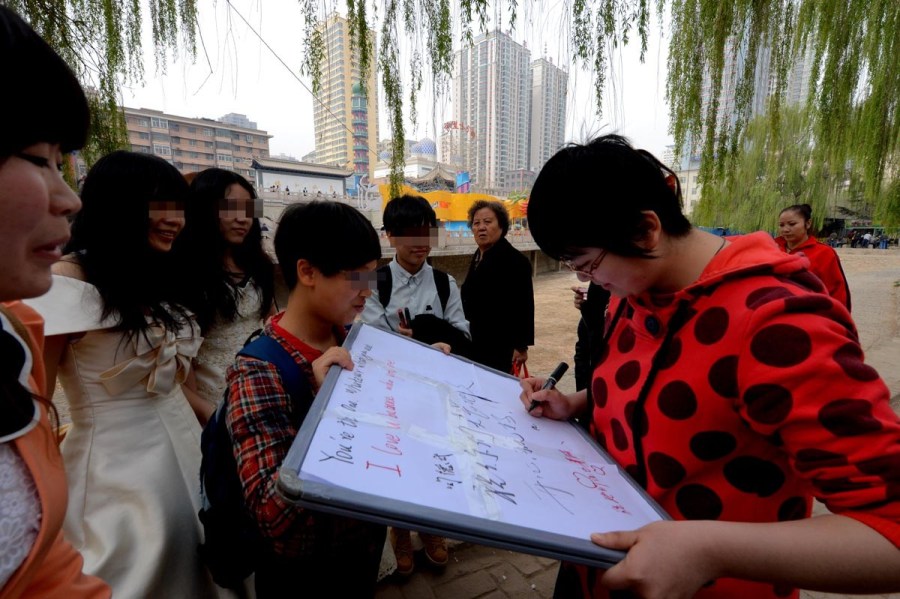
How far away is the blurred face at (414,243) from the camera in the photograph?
2.42 m

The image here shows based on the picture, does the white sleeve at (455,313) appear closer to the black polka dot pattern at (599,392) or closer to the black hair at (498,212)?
the black hair at (498,212)

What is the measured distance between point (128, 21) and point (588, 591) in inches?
111

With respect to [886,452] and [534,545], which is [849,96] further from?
[534,545]

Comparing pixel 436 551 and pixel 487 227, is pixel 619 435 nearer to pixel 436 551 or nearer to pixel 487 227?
pixel 436 551

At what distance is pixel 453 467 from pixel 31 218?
0.75m

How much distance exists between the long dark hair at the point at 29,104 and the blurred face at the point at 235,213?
1.46 metres

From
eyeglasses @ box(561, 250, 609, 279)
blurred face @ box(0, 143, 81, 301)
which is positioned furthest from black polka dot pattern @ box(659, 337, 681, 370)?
blurred face @ box(0, 143, 81, 301)

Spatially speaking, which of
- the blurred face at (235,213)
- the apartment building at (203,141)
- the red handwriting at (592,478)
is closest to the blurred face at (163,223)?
the blurred face at (235,213)

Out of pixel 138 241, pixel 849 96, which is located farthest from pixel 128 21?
pixel 849 96

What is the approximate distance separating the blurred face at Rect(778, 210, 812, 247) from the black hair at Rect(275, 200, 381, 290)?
15.6 ft

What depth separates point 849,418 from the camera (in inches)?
23.4

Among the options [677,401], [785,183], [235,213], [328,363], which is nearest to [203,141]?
[785,183]

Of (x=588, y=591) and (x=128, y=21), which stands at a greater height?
(x=128, y=21)

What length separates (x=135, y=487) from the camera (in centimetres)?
131
